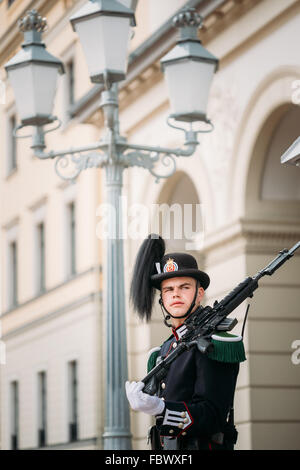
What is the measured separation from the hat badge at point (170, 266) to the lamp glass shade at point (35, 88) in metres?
3.81

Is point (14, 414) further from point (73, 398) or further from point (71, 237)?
point (71, 237)

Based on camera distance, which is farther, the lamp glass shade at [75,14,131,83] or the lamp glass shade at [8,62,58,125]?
the lamp glass shade at [8,62,58,125]

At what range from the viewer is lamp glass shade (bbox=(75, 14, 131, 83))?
8406 millimetres

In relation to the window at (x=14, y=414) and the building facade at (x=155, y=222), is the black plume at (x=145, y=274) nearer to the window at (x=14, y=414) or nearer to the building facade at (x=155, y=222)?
the building facade at (x=155, y=222)

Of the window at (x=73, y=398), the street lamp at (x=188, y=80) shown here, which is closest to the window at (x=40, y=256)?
the window at (x=73, y=398)

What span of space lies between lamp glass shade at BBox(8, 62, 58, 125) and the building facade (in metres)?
3.82

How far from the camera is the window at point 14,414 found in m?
24.4

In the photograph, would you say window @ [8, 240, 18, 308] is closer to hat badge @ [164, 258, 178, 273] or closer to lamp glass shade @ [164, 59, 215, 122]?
lamp glass shade @ [164, 59, 215, 122]

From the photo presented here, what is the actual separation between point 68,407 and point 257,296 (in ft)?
27.9

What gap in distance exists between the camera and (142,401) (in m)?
4.98
